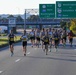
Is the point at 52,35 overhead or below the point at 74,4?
below

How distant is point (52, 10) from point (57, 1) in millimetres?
2191

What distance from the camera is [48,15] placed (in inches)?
2157

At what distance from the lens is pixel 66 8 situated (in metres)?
52.7

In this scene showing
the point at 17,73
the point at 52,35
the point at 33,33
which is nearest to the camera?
the point at 17,73

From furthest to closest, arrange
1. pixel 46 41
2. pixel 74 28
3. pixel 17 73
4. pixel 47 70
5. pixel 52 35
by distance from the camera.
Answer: pixel 74 28 → pixel 52 35 → pixel 46 41 → pixel 47 70 → pixel 17 73

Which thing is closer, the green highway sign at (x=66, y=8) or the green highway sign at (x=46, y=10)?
the green highway sign at (x=66, y=8)

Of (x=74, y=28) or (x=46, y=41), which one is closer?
(x=46, y=41)

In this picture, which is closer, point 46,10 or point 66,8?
point 66,8

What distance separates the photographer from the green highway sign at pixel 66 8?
5228 cm

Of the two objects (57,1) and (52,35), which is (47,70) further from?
(57,1)

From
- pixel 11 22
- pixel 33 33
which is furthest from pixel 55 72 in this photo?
pixel 11 22

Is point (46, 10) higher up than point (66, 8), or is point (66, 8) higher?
point (66, 8)

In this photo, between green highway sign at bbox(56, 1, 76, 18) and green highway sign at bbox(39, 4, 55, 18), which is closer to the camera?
green highway sign at bbox(56, 1, 76, 18)

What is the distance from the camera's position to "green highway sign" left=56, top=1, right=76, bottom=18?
5228cm
